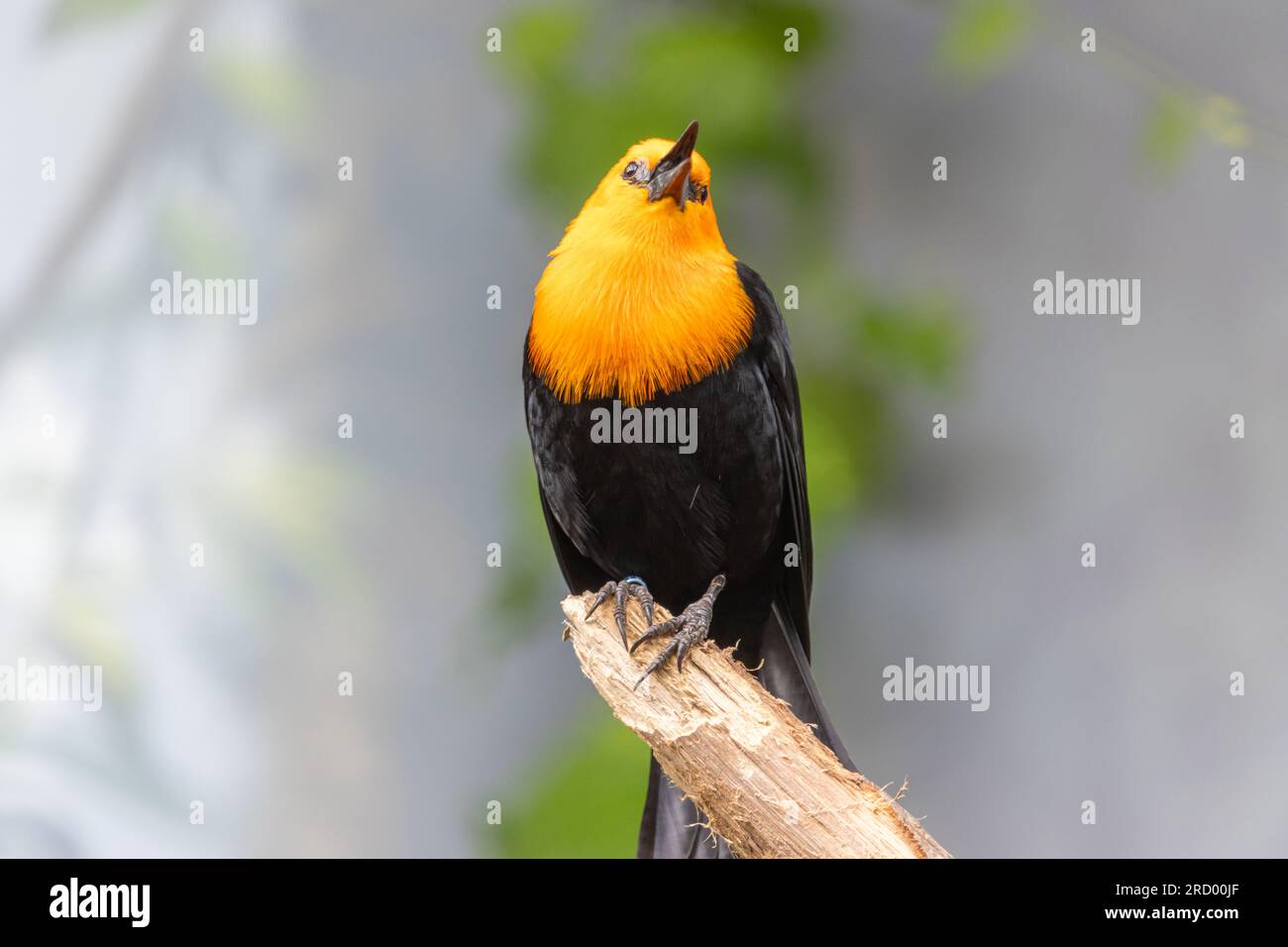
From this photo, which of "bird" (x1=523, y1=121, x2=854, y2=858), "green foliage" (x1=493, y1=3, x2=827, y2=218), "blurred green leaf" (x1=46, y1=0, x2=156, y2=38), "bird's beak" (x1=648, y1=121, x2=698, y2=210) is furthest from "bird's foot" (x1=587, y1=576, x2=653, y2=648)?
"blurred green leaf" (x1=46, y1=0, x2=156, y2=38)

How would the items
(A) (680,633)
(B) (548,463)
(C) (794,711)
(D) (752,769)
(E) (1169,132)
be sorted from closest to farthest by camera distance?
1. (D) (752,769)
2. (A) (680,633)
3. (B) (548,463)
4. (C) (794,711)
5. (E) (1169,132)

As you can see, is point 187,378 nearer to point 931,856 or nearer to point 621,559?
point 621,559

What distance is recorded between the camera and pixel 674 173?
208 cm

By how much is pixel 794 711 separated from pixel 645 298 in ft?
3.10

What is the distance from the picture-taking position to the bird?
2.13m

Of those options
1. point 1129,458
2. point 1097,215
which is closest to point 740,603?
point 1129,458

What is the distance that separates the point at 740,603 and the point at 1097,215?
138 cm

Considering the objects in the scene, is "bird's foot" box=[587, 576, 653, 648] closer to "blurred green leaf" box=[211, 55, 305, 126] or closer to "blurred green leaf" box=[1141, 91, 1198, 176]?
"blurred green leaf" box=[211, 55, 305, 126]

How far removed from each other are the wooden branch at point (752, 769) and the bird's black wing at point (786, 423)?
17.8 inches

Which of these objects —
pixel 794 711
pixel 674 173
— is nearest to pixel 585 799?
pixel 794 711

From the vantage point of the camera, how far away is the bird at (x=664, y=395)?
7.00 feet

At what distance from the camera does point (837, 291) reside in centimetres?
287

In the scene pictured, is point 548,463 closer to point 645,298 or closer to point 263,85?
point 645,298

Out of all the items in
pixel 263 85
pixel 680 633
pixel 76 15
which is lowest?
pixel 680 633
